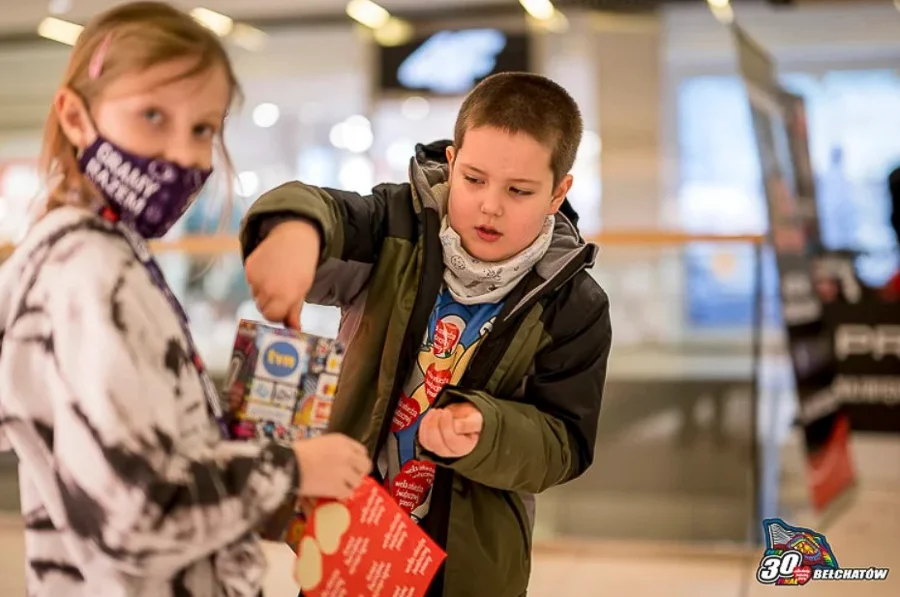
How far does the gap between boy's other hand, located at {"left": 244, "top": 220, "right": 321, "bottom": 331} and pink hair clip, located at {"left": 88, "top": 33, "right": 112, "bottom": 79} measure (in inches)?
9.9

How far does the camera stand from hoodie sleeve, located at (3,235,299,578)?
875mm

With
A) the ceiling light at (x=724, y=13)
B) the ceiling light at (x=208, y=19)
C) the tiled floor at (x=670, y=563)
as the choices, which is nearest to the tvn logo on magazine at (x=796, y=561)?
the tiled floor at (x=670, y=563)

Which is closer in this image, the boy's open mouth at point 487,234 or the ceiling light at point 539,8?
the boy's open mouth at point 487,234

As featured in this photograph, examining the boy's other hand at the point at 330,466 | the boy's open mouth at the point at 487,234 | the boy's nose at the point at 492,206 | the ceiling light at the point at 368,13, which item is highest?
the ceiling light at the point at 368,13

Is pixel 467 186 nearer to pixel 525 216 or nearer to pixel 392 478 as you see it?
pixel 525 216

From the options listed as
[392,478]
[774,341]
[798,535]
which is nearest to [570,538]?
[774,341]

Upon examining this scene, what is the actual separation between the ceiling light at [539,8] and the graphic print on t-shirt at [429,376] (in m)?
5.18

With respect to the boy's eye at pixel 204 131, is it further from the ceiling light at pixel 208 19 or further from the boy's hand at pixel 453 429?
the boy's hand at pixel 453 429

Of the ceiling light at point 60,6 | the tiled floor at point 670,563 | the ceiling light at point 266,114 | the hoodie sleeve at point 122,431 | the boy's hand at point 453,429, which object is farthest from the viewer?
the ceiling light at point 266,114

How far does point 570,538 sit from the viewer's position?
12.0 ft

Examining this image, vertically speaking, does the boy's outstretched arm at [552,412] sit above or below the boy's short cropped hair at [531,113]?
below

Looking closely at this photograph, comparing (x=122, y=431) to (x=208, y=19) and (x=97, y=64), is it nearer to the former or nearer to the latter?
(x=97, y=64)

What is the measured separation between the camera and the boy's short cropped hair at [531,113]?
128 cm

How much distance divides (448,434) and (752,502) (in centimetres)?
280
